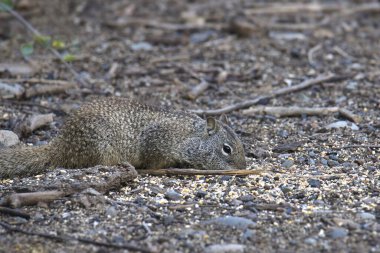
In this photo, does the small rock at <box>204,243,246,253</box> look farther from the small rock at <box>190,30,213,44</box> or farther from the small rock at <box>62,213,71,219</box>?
the small rock at <box>190,30,213,44</box>

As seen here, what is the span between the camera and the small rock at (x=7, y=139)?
8078 millimetres

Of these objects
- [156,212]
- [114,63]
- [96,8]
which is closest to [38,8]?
[96,8]

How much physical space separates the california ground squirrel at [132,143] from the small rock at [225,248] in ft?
6.81

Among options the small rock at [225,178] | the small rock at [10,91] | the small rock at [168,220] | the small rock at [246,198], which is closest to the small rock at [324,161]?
the small rock at [225,178]

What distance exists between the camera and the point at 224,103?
10.1 metres

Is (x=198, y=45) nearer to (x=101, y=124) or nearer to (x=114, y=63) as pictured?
(x=114, y=63)

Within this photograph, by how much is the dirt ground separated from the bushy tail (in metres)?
0.34

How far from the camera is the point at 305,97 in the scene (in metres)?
10.3

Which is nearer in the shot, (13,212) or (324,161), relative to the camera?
(13,212)

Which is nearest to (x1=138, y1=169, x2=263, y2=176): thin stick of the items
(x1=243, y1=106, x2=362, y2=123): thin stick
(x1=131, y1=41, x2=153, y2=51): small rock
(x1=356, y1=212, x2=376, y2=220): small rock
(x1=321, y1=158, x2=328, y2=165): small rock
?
(x1=321, y1=158, x2=328, y2=165): small rock

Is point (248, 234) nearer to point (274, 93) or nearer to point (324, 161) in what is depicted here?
point (324, 161)

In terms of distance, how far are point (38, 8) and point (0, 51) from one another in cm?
199

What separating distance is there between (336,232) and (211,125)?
2468 mm

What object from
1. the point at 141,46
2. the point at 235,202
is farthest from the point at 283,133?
the point at 141,46
